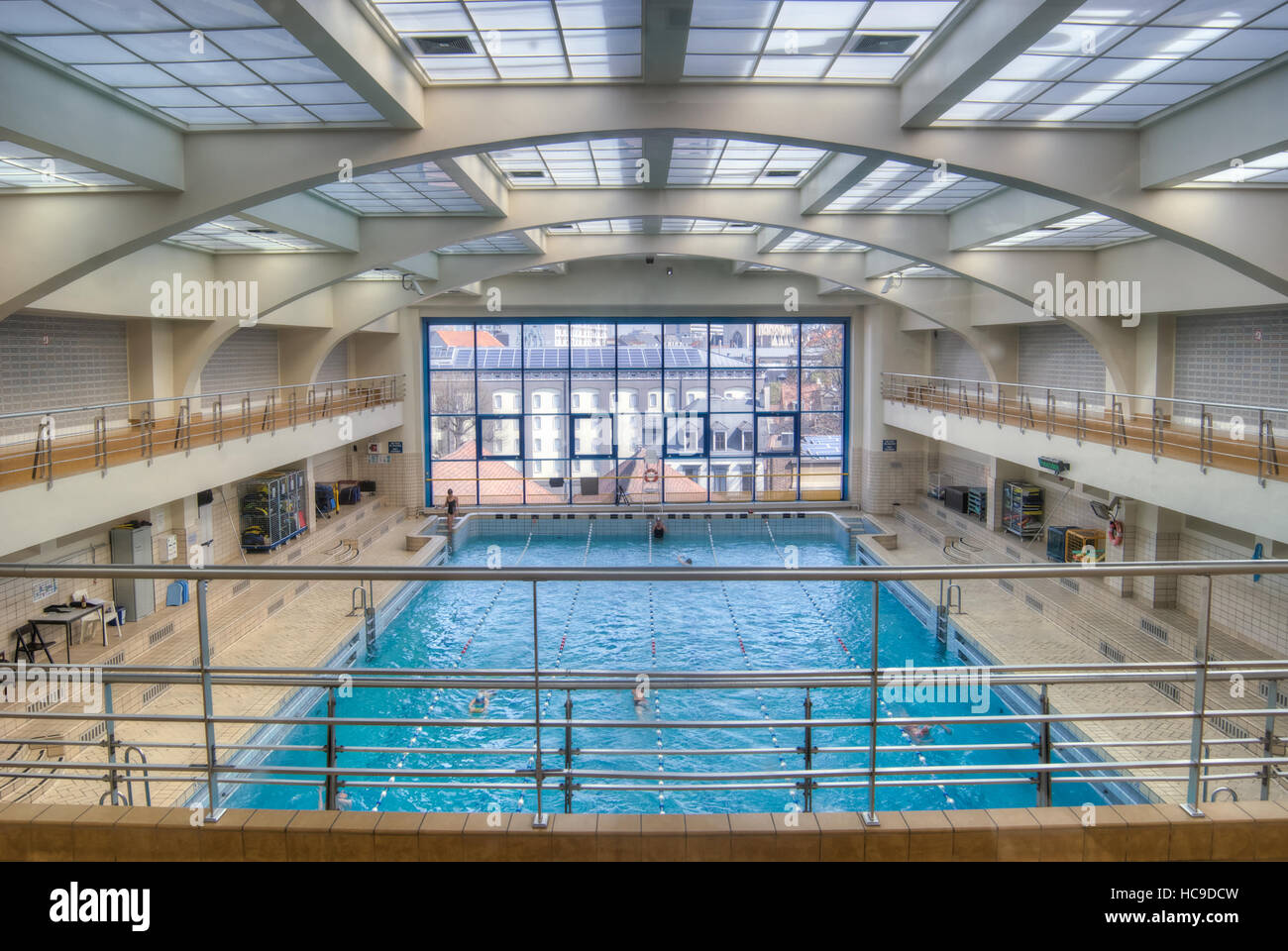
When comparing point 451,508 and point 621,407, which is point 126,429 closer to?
point 451,508

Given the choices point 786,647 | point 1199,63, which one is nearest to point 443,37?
point 1199,63

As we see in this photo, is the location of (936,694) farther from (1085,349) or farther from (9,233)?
(9,233)

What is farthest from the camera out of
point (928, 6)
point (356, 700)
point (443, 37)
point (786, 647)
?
point (786, 647)

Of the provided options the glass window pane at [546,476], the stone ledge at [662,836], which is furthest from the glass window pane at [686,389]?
the stone ledge at [662,836]

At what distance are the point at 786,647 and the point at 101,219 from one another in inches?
305

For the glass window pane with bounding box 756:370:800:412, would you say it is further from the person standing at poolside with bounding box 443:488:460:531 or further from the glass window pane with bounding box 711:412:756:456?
the person standing at poolside with bounding box 443:488:460:531

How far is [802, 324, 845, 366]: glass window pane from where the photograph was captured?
18.7m

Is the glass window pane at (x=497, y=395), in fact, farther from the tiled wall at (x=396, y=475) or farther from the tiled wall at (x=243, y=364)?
the tiled wall at (x=243, y=364)

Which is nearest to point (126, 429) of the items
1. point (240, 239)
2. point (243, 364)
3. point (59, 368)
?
point (59, 368)

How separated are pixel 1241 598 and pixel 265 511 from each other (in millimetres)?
11920

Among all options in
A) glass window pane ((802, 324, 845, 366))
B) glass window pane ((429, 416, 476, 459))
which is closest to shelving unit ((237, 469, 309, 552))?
glass window pane ((429, 416, 476, 459))

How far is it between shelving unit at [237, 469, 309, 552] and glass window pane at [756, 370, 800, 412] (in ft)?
31.1

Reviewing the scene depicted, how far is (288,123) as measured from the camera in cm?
627

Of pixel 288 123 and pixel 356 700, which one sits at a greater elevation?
pixel 288 123
